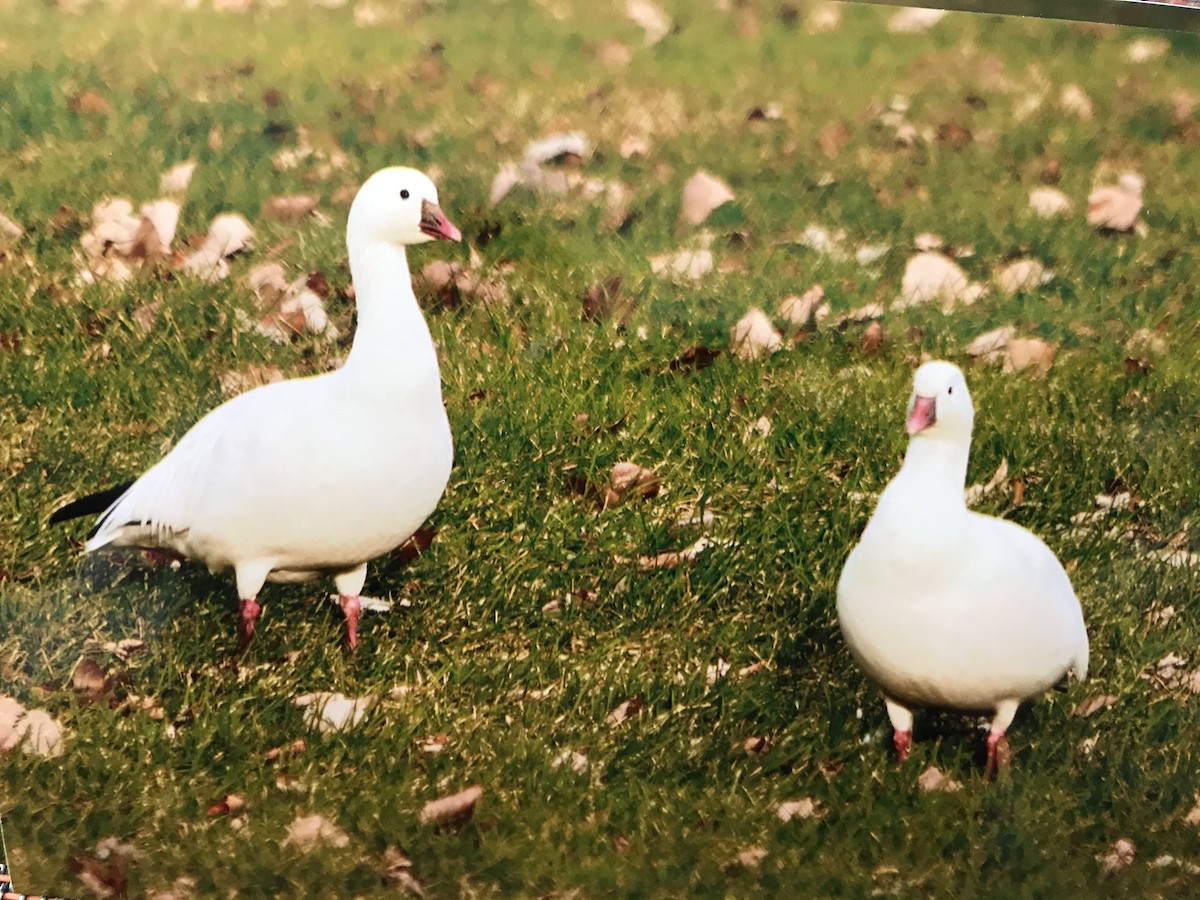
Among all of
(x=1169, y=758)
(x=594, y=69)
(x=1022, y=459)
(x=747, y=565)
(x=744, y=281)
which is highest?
(x=594, y=69)

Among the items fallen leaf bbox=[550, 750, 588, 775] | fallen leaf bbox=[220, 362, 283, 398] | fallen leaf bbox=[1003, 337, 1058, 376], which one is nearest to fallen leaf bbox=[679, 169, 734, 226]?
fallen leaf bbox=[1003, 337, 1058, 376]

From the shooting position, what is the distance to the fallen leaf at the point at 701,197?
1423 mm

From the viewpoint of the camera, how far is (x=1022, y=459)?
1.41 meters

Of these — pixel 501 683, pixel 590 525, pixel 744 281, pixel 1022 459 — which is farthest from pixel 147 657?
pixel 1022 459

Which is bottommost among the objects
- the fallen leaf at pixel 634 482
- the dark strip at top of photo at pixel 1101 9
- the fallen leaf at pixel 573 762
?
the fallen leaf at pixel 573 762

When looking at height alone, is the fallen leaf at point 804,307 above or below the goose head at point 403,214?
below

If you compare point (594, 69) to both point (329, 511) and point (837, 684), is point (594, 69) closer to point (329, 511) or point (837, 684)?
point (329, 511)

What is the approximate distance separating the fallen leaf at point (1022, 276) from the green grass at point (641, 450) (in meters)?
0.01

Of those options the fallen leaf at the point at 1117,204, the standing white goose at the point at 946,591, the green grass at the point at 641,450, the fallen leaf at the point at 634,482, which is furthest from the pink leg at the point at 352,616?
the fallen leaf at the point at 1117,204

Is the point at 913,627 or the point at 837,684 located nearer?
the point at 913,627

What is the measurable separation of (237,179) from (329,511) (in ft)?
1.23

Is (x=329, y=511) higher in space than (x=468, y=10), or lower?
lower

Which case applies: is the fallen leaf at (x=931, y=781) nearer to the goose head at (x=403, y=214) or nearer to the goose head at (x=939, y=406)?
the goose head at (x=939, y=406)

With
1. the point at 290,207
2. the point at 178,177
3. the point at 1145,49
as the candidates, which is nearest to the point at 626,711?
the point at 290,207
